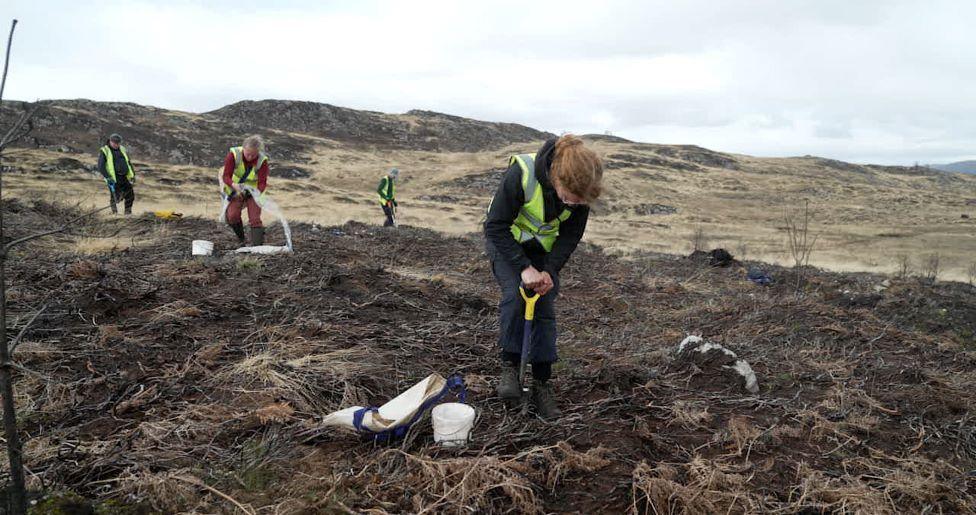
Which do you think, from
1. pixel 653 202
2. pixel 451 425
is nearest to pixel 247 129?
pixel 653 202

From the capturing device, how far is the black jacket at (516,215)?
290 centimetres

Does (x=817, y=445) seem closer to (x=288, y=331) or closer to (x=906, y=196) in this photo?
(x=288, y=331)

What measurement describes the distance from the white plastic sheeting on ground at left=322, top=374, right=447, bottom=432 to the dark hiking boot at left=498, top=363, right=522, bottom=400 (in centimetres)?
47

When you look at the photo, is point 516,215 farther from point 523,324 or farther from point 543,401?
point 543,401

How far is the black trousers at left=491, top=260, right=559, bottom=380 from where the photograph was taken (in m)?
3.05

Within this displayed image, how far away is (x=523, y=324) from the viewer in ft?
10.2

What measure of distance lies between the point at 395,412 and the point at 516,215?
1.18m

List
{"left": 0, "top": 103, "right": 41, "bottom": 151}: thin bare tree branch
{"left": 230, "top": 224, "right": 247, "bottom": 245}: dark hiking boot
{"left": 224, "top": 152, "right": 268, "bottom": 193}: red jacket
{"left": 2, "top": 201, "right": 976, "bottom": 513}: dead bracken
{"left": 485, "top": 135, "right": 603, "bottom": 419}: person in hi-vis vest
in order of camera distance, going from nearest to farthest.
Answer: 1. {"left": 0, "top": 103, "right": 41, "bottom": 151}: thin bare tree branch
2. {"left": 2, "top": 201, "right": 976, "bottom": 513}: dead bracken
3. {"left": 485, "top": 135, "right": 603, "bottom": 419}: person in hi-vis vest
4. {"left": 224, "top": 152, "right": 268, "bottom": 193}: red jacket
5. {"left": 230, "top": 224, "right": 247, "bottom": 245}: dark hiking boot

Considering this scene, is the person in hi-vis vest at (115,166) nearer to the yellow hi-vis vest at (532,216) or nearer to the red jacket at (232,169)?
the red jacket at (232,169)

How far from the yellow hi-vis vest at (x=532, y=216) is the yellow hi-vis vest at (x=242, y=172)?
15.0ft

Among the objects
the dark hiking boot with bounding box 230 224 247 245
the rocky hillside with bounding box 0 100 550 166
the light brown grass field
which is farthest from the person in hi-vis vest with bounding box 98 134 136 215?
the dark hiking boot with bounding box 230 224 247 245

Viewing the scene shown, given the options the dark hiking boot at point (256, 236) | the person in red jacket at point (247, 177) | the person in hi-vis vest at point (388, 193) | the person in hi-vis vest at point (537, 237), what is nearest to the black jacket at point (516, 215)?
the person in hi-vis vest at point (537, 237)

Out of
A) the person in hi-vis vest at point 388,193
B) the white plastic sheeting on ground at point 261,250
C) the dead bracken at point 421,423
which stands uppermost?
the person in hi-vis vest at point 388,193

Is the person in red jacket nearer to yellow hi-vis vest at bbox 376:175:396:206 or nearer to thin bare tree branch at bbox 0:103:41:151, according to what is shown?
thin bare tree branch at bbox 0:103:41:151
